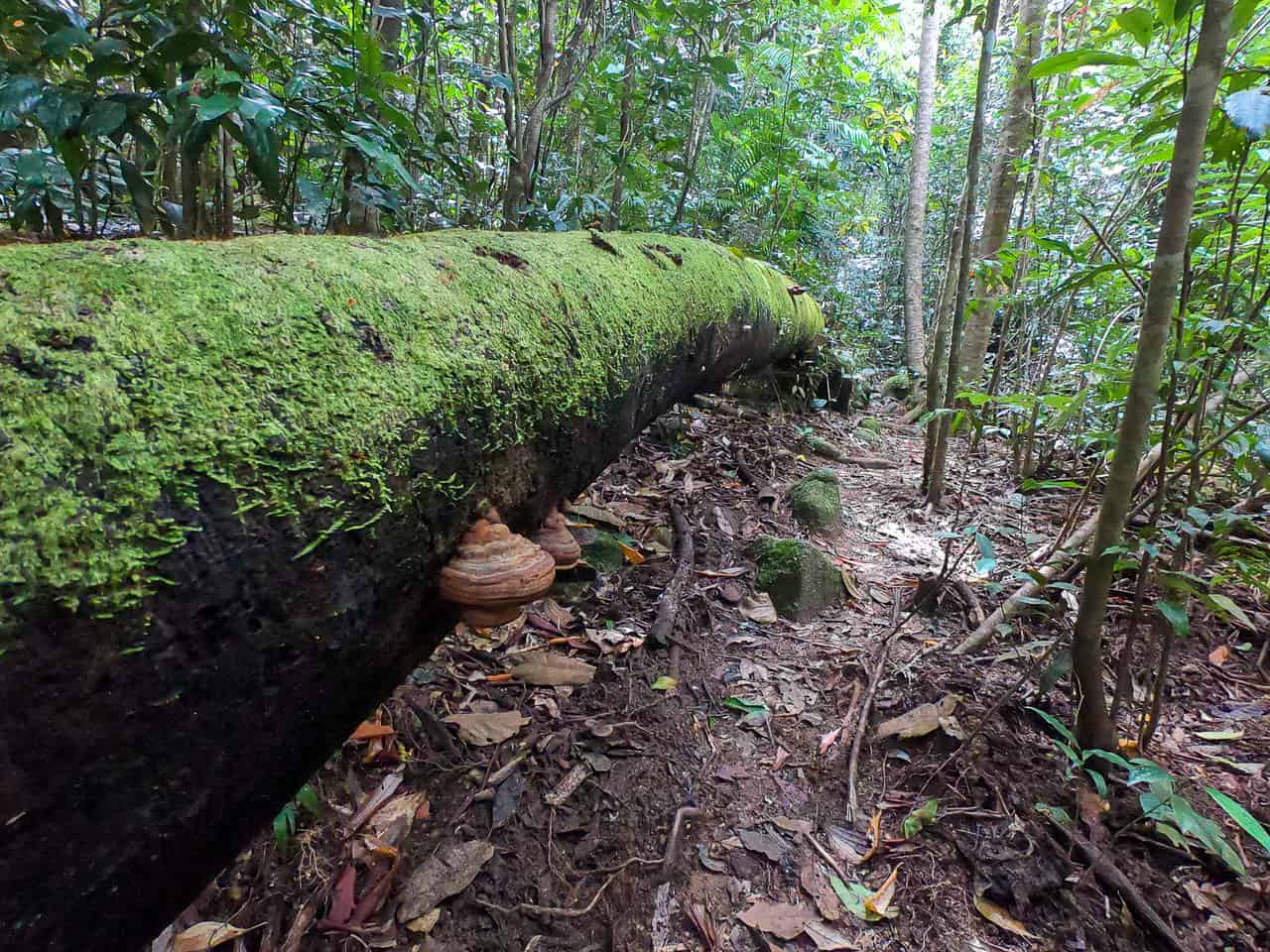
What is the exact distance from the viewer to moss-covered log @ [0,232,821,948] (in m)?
0.68

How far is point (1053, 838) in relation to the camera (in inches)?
67.7

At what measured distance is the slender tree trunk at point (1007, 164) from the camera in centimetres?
451

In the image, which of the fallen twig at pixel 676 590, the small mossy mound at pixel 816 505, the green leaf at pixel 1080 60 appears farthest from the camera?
the small mossy mound at pixel 816 505

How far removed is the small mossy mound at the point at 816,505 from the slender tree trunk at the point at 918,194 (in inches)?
230

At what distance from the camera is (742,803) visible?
1997mm

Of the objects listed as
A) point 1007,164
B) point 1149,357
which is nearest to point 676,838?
point 1149,357

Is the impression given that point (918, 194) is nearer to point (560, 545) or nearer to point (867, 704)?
point (867, 704)

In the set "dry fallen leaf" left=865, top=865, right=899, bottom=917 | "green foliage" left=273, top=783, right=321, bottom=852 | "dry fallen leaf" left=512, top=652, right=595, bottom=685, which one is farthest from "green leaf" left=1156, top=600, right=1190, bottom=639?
"green foliage" left=273, top=783, right=321, bottom=852

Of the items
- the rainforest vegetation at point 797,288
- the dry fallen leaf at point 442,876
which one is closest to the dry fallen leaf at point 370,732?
the dry fallen leaf at point 442,876

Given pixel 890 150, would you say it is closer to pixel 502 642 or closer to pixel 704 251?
pixel 704 251

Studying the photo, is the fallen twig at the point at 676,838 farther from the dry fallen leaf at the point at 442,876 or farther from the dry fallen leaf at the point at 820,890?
the dry fallen leaf at the point at 442,876

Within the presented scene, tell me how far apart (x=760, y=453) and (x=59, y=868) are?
4806mm

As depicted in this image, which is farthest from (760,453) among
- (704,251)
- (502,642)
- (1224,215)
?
(1224,215)

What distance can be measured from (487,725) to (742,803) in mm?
909
